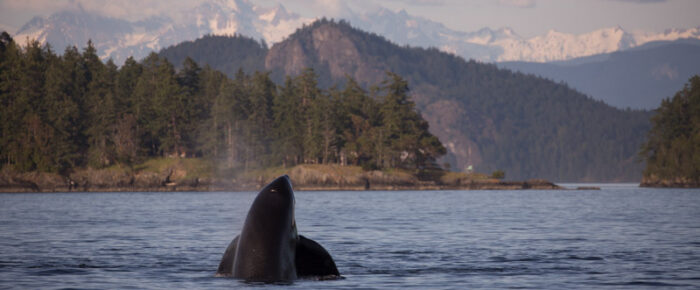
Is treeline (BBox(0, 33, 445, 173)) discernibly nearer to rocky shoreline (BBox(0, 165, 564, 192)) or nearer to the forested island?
the forested island

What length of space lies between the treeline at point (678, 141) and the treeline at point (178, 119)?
167 feet

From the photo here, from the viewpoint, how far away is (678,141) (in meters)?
170

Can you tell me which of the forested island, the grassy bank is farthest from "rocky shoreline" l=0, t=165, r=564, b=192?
the forested island

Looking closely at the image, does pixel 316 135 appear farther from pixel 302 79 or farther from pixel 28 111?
pixel 28 111

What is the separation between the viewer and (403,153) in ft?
526

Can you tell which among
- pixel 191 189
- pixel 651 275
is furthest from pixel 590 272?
pixel 191 189

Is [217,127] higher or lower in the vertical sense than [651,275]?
higher

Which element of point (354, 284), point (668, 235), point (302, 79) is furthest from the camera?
point (302, 79)

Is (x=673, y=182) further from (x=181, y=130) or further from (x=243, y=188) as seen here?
(x=181, y=130)

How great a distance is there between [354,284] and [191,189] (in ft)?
425

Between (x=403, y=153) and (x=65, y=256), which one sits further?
(x=403, y=153)

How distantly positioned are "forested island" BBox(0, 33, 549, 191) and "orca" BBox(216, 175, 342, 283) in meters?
133

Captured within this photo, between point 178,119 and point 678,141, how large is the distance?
345ft

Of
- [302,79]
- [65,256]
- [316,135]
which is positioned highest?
[302,79]
